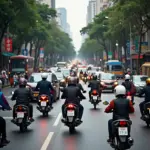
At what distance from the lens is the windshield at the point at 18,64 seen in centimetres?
5261

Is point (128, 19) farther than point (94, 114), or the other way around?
point (128, 19)

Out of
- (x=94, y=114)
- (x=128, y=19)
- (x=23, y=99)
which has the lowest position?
(x=94, y=114)

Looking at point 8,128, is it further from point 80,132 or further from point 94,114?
point 94,114

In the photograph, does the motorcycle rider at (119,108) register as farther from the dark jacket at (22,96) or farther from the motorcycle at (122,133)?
the dark jacket at (22,96)

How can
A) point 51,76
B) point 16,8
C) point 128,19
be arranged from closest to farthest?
point 51,76
point 16,8
point 128,19

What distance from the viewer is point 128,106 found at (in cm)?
977

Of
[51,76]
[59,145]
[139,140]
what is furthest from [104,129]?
[51,76]

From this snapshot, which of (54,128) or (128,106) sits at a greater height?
(128,106)

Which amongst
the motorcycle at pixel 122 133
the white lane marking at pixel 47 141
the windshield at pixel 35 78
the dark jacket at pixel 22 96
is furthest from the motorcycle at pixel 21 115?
the windshield at pixel 35 78

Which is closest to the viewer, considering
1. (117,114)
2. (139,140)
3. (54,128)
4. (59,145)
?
(117,114)

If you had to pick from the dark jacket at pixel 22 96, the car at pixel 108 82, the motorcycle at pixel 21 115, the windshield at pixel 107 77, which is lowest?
the car at pixel 108 82

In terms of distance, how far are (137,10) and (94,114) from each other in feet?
102

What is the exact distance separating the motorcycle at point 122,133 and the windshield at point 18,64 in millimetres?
43640

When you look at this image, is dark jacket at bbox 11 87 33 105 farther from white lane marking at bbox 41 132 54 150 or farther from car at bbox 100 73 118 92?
car at bbox 100 73 118 92
